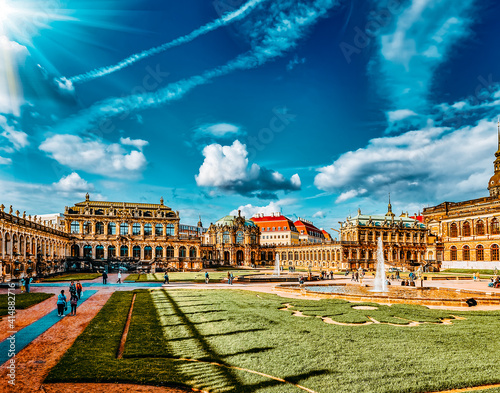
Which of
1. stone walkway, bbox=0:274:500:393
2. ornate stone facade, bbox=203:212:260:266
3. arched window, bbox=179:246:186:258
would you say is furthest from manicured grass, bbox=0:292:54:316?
ornate stone facade, bbox=203:212:260:266

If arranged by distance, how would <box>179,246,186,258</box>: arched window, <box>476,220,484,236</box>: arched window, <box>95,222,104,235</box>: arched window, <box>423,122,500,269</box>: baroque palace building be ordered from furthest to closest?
<box>179,246,186,258</box>: arched window < <box>95,222,104,235</box>: arched window < <box>476,220,484,236</box>: arched window < <box>423,122,500,269</box>: baroque palace building

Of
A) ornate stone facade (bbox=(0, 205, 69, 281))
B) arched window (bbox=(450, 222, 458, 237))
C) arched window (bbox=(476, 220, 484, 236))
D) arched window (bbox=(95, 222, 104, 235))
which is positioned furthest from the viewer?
arched window (bbox=(95, 222, 104, 235))

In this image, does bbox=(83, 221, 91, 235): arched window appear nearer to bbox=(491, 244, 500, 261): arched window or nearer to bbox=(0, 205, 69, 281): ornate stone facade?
bbox=(0, 205, 69, 281): ornate stone facade

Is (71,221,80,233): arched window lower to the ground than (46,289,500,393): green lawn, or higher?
higher

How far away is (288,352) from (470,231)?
101484 mm

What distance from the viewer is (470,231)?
100625mm

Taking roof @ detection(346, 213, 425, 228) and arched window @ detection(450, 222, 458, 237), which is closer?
arched window @ detection(450, 222, 458, 237)

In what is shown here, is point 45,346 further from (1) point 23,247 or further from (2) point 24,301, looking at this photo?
(1) point 23,247

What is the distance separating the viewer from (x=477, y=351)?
618 inches

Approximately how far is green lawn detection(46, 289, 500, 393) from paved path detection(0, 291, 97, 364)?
2.35 metres

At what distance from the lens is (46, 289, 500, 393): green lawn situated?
12.5 metres

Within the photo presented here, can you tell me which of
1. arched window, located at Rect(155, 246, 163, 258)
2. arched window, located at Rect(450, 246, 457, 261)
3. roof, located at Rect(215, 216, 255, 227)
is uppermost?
roof, located at Rect(215, 216, 255, 227)

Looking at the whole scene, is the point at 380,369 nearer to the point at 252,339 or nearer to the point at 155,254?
the point at 252,339

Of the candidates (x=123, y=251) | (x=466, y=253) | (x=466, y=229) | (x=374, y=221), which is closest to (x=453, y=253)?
(x=466, y=253)
